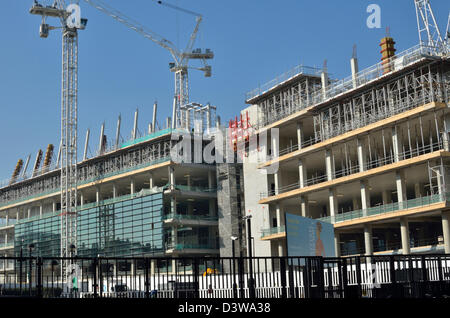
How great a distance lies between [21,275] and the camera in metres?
18.8

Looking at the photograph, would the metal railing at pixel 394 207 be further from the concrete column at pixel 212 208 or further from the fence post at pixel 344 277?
the fence post at pixel 344 277

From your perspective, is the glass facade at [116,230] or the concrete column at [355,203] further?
the glass facade at [116,230]

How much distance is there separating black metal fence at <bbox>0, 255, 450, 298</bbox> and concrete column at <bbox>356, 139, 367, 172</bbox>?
40431mm

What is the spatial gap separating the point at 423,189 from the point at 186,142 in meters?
39.6

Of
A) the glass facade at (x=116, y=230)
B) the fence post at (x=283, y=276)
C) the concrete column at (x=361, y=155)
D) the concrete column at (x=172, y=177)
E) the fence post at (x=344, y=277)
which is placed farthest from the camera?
the glass facade at (x=116, y=230)

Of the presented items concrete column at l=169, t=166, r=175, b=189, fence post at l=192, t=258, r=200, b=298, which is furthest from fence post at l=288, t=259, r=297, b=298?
concrete column at l=169, t=166, r=175, b=189

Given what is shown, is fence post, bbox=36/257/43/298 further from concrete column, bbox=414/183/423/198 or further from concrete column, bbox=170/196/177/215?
concrete column, bbox=170/196/177/215

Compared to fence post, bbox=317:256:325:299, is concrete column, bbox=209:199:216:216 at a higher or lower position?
higher

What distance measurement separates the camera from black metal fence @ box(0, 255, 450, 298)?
62.5 feet

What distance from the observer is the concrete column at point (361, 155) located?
65.1 meters

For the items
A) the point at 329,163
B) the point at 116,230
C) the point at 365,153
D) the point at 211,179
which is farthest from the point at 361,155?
the point at 116,230

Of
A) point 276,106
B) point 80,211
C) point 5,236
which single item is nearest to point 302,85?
point 276,106

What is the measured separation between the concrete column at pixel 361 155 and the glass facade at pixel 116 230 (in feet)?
119

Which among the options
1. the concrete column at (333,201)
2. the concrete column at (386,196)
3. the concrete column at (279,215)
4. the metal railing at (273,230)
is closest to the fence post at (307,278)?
the concrete column at (333,201)
